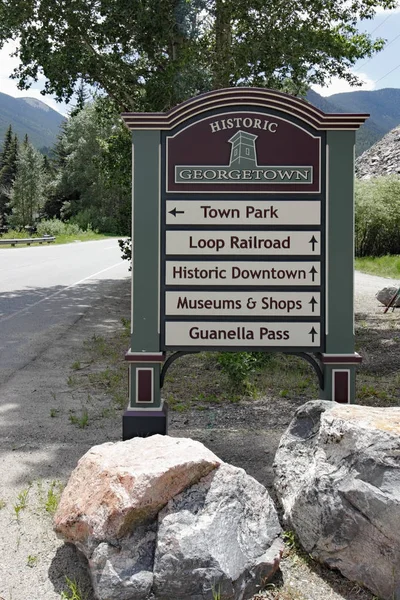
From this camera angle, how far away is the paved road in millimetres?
8688

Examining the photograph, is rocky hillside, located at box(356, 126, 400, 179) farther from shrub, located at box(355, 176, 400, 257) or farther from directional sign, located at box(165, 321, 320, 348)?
directional sign, located at box(165, 321, 320, 348)

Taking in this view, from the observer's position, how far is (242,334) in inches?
172

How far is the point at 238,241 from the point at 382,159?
49.5 metres

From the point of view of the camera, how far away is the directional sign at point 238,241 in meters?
4.34

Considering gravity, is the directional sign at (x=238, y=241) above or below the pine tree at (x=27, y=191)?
below

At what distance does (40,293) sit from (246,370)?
950cm

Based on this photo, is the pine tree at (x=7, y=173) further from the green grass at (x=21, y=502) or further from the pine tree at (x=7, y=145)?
the green grass at (x=21, y=502)

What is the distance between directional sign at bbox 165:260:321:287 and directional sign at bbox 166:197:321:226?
28 cm

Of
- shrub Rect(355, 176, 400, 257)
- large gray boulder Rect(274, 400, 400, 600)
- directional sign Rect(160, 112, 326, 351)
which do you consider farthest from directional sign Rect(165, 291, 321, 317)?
shrub Rect(355, 176, 400, 257)

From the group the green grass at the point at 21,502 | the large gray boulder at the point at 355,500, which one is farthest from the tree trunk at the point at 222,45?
the large gray boulder at the point at 355,500


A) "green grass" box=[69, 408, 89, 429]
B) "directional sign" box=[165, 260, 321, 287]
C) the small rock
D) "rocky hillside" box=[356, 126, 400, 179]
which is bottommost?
"green grass" box=[69, 408, 89, 429]

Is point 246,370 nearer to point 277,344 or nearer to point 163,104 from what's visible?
point 277,344

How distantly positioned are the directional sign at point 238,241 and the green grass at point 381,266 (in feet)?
54.9

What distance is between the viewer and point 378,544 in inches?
108
